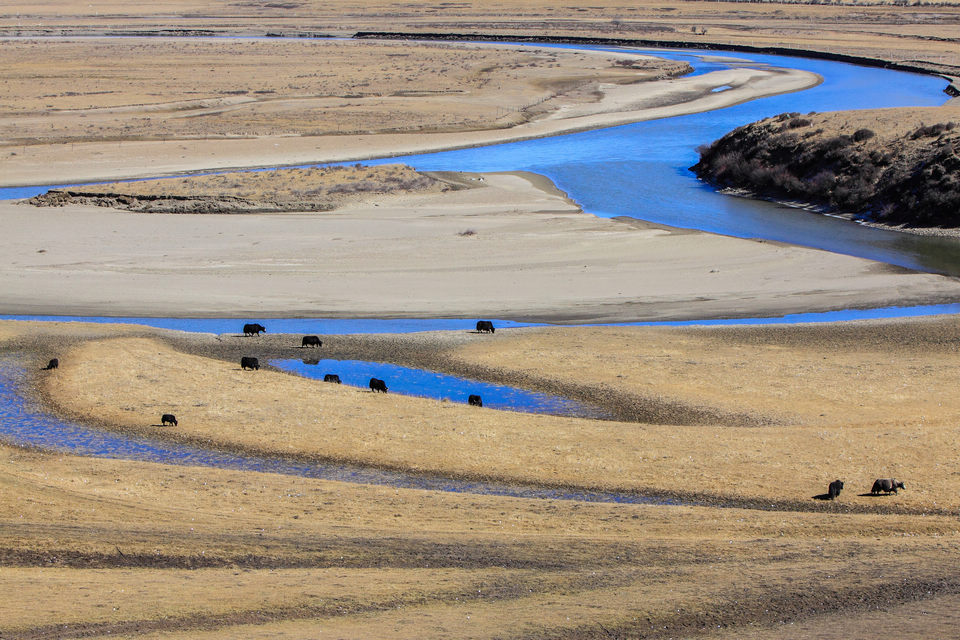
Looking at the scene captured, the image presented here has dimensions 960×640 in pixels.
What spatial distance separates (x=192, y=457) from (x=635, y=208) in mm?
29473

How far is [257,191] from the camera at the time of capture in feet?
154

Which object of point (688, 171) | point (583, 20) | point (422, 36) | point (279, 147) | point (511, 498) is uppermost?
point (583, 20)

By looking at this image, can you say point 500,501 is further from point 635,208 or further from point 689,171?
point 689,171

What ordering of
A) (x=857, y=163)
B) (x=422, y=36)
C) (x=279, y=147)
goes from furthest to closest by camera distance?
(x=422, y=36) < (x=279, y=147) < (x=857, y=163)

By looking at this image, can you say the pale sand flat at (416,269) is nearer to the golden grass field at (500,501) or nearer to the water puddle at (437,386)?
the golden grass field at (500,501)

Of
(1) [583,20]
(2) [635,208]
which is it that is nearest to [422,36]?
(1) [583,20]

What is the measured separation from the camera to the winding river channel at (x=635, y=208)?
69.7ft

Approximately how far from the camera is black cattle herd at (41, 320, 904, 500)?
1862cm

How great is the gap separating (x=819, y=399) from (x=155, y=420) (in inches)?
590

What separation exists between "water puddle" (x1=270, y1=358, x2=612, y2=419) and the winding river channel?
3781 mm

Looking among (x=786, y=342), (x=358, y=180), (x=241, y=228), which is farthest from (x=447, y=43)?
(x=786, y=342)

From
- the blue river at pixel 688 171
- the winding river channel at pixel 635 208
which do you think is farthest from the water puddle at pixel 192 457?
the blue river at pixel 688 171

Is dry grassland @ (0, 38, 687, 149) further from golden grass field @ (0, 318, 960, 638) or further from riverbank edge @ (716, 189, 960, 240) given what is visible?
golden grass field @ (0, 318, 960, 638)

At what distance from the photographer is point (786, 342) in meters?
29.4
